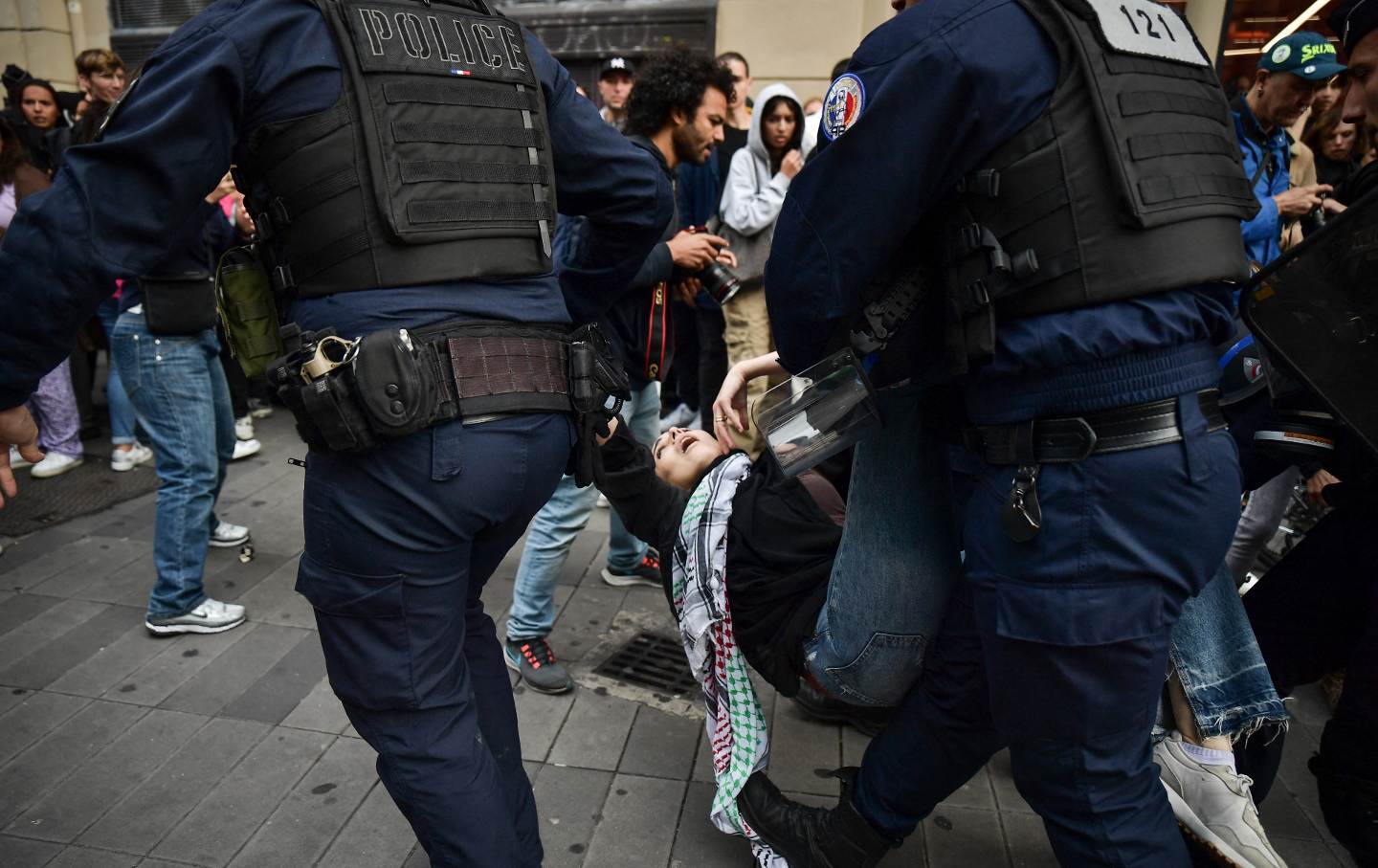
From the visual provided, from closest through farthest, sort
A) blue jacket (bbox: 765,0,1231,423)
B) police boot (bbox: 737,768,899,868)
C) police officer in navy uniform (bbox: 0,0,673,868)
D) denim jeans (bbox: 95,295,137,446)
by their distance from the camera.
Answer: blue jacket (bbox: 765,0,1231,423) < police officer in navy uniform (bbox: 0,0,673,868) < police boot (bbox: 737,768,899,868) < denim jeans (bbox: 95,295,137,446)

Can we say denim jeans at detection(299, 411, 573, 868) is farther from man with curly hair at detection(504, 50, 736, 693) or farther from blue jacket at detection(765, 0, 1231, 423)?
man with curly hair at detection(504, 50, 736, 693)

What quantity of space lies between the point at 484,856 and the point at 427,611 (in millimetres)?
496

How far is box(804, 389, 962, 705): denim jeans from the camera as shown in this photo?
6.41 feet

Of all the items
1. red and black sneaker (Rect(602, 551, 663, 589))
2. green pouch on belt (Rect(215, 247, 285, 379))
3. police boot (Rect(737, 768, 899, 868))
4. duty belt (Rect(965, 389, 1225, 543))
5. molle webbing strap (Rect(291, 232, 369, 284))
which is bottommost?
red and black sneaker (Rect(602, 551, 663, 589))

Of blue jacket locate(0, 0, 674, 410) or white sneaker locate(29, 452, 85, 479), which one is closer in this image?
blue jacket locate(0, 0, 674, 410)

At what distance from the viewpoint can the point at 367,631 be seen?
1674mm

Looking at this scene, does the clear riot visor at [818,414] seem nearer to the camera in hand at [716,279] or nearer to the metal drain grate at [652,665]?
the camera in hand at [716,279]

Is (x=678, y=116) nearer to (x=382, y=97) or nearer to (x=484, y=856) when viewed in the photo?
(x=382, y=97)

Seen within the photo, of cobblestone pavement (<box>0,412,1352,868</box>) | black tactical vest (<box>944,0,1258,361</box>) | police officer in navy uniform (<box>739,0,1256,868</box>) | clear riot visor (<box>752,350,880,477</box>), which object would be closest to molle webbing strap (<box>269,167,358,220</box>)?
police officer in navy uniform (<box>739,0,1256,868</box>)

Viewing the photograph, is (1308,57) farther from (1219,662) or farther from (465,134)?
(465,134)

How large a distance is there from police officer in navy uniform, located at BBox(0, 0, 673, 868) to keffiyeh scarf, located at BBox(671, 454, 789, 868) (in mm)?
590

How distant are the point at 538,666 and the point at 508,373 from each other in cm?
154

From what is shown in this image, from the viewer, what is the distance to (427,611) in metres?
1.68

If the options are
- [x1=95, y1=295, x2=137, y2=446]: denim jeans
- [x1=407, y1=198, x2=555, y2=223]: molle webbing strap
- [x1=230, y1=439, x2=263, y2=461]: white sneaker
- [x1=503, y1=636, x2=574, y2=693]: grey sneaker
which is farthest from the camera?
[x1=230, y1=439, x2=263, y2=461]: white sneaker
